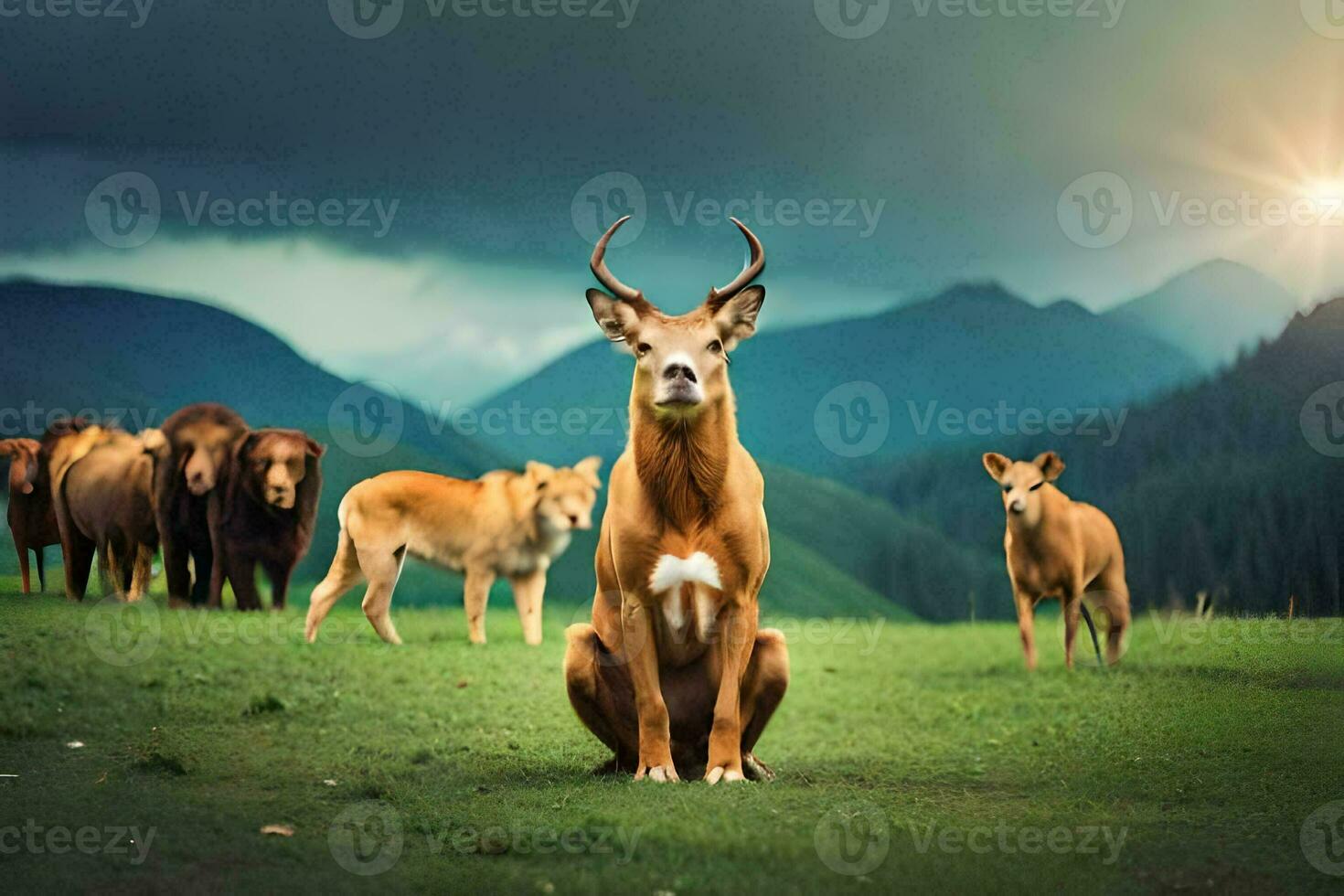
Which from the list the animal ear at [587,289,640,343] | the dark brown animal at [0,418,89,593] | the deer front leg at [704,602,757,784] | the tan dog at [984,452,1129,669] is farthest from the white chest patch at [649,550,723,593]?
the dark brown animal at [0,418,89,593]

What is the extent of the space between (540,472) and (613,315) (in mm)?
2373

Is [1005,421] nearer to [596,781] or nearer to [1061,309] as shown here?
[1061,309]

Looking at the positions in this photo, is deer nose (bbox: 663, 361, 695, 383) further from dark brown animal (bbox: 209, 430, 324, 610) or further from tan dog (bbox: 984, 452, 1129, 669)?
dark brown animal (bbox: 209, 430, 324, 610)

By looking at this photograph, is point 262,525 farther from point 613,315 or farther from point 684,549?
point 684,549

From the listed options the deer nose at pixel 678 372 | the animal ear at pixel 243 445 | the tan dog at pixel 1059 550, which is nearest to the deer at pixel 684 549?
the deer nose at pixel 678 372

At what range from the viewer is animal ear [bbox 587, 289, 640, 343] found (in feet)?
18.0

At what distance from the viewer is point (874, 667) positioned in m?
8.09

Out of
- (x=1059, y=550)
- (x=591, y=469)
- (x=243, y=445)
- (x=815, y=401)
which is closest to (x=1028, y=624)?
(x=1059, y=550)

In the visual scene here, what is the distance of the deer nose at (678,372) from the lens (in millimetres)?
5242

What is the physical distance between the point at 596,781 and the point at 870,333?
3848 mm

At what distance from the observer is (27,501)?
7836mm

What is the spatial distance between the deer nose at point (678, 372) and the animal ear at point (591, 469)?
2.54m

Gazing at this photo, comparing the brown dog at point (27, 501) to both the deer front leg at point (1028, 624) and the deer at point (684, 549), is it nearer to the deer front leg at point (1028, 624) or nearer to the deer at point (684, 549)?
the deer at point (684, 549)

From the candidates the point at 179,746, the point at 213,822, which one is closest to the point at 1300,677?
the point at 213,822
